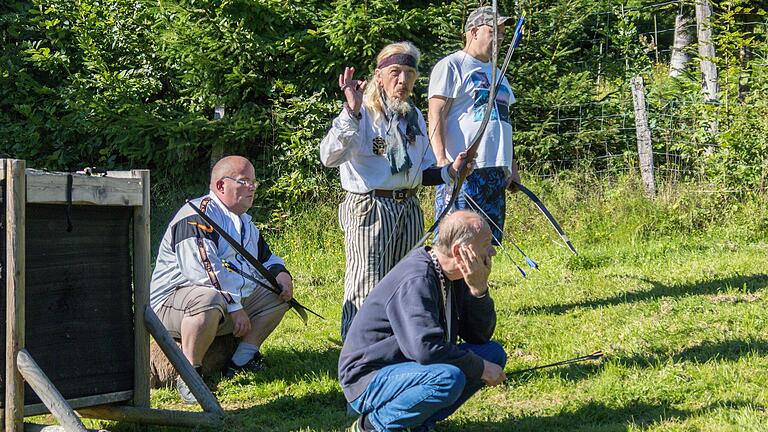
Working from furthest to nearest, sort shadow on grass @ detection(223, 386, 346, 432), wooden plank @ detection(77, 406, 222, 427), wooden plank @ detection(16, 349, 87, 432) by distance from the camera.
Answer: shadow on grass @ detection(223, 386, 346, 432) → wooden plank @ detection(77, 406, 222, 427) → wooden plank @ detection(16, 349, 87, 432)

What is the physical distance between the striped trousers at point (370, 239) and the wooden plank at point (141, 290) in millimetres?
1103

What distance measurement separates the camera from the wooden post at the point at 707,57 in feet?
34.5

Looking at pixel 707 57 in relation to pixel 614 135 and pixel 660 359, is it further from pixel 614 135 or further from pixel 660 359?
pixel 660 359

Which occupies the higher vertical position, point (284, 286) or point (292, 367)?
point (284, 286)

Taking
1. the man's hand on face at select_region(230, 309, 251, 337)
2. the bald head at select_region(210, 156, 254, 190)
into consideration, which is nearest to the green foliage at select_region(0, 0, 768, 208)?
the bald head at select_region(210, 156, 254, 190)

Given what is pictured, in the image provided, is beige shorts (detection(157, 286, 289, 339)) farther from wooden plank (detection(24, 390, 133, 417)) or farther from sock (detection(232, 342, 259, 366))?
wooden plank (detection(24, 390, 133, 417))

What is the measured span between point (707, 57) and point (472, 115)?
514cm

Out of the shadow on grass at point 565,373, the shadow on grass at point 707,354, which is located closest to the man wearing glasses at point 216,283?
the shadow on grass at point 565,373

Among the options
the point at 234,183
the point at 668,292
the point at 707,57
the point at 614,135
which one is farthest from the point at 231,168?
the point at 614,135

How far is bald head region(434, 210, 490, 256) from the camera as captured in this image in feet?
13.6

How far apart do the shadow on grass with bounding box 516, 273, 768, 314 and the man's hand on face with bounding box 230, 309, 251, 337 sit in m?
2.16

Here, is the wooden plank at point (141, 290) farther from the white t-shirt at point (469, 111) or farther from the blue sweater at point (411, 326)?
the white t-shirt at point (469, 111)

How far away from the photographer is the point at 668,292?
707 centimetres

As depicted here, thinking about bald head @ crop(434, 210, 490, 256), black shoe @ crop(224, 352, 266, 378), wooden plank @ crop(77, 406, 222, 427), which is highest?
bald head @ crop(434, 210, 490, 256)
